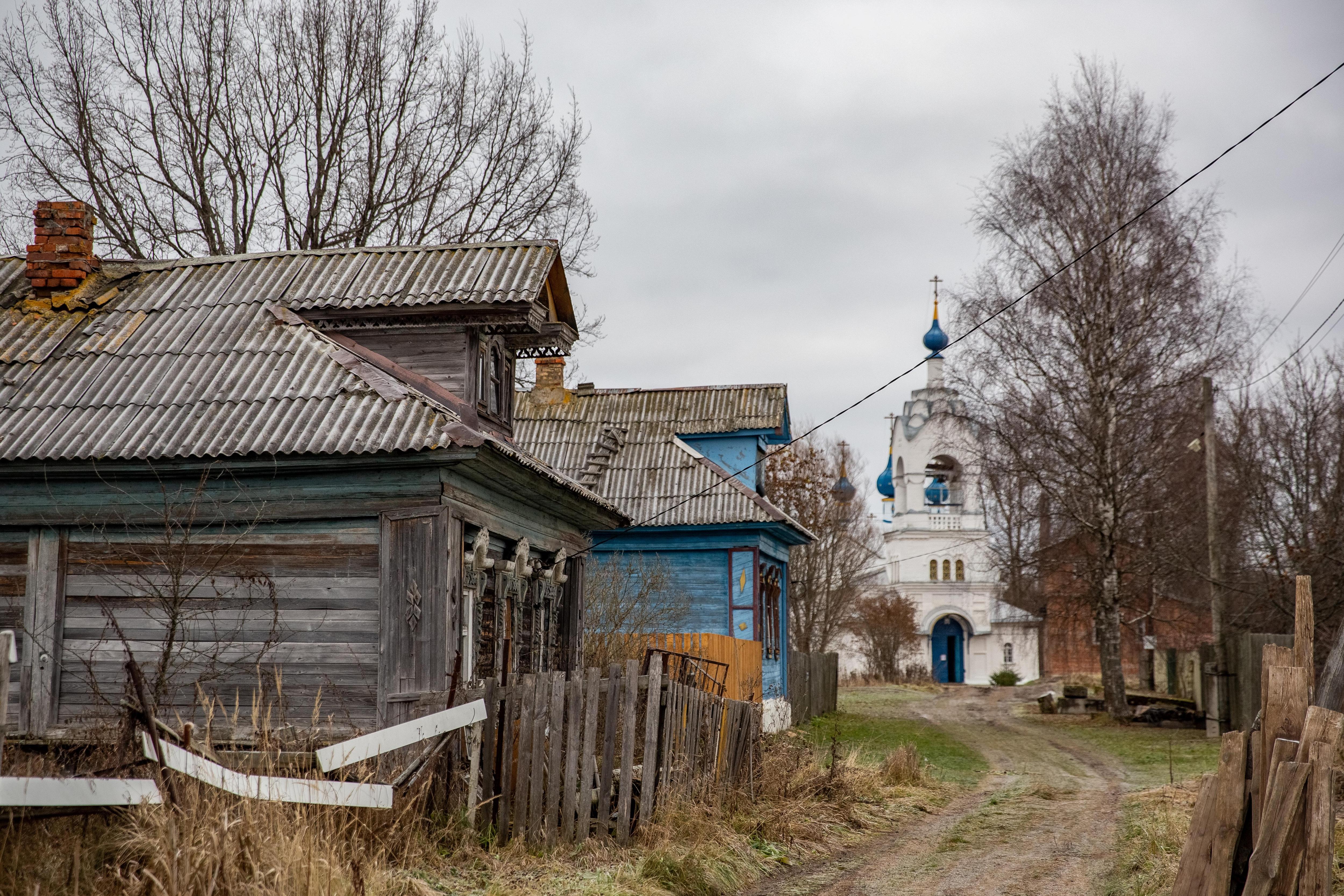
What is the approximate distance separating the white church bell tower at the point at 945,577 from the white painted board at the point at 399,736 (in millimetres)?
45576

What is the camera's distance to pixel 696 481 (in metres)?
21.8

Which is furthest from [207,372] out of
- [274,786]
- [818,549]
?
[818,549]

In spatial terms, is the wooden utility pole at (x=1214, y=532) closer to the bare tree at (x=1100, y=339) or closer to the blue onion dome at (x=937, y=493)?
the bare tree at (x=1100, y=339)

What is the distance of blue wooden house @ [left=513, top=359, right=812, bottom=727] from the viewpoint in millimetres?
21281

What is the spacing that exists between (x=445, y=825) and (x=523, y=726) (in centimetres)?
82

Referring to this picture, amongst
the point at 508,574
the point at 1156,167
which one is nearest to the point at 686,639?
the point at 508,574

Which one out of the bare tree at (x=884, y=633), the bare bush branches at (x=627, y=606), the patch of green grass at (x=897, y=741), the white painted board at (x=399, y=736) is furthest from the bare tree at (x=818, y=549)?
the white painted board at (x=399, y=736)

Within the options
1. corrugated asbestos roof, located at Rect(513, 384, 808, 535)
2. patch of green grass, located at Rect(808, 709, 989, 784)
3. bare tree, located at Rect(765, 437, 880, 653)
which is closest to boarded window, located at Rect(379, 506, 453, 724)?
patch of green grass, located at Rect(808, 709, 989, 784)

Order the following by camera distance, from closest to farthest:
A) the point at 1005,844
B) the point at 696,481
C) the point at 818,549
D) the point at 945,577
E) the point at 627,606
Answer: the point at 1005,844 → the point at 627,606 → the point at 696,481 → the point at 818,549 → the point at 945,577

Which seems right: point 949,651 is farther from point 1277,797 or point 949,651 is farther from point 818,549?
point 1277,797

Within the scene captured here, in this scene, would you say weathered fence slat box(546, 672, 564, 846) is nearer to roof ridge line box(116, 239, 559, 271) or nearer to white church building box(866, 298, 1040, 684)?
roof ridge line box(116, 239, 559, 271)

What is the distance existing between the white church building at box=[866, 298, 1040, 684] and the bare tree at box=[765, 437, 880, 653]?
14.1ft

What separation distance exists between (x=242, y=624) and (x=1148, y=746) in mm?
15521

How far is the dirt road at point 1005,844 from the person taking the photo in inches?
329
